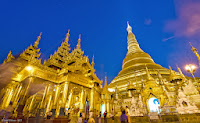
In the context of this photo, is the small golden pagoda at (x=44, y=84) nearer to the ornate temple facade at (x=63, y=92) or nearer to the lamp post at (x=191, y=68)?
the ornate temple facade at (x=63, y=92)

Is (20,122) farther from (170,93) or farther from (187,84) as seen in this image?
(187,84)

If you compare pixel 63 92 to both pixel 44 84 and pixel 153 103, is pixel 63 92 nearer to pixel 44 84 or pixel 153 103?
pixel 44 84

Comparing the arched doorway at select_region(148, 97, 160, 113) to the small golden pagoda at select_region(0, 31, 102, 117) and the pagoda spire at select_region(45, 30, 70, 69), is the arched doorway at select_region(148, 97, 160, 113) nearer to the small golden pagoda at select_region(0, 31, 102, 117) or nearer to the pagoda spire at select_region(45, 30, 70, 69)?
the small golden pagoda at select_region(0, 31, 102, 117)

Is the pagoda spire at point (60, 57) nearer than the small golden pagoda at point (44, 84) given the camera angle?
No

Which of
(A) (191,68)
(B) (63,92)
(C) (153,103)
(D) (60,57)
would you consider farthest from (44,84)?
(A) (191,68)

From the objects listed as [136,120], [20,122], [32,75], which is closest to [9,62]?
[32,75]

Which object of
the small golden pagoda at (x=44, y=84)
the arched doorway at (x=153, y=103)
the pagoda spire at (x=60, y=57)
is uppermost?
the pagoda spire at (x=60, y=57)

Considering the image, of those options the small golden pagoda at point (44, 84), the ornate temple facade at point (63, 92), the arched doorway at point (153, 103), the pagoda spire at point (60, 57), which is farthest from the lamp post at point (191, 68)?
the pagoda spire at point (60, 57)

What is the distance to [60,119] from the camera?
19.3ft

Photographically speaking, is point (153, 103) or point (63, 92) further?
point (153, 103)

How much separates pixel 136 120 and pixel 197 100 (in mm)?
7825

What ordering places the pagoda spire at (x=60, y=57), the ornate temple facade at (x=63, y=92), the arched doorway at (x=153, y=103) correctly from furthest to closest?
1. the pagoda spire at (x=60, y=57)
2. the arched doorway at (x=153, y=103)
3. the ornate temple facade at (x=63, y=92)

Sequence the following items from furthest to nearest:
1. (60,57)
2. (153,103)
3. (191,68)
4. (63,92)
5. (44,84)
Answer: (60,57) < (153,103) < (191,68) < (44,84) < (63,92)

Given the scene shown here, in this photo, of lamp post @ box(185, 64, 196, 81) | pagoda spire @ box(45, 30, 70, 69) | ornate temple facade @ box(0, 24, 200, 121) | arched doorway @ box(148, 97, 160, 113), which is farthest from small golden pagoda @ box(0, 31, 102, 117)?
lamp post @ box(185, 64, 196, 81)
